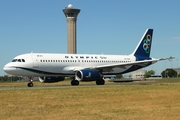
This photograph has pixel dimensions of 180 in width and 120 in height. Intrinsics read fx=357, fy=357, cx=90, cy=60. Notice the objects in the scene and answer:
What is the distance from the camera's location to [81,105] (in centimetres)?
1906

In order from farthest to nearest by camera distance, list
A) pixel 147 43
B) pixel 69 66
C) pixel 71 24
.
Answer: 1. pixel 71 24
2. pixel 147 43
3. pixel 69 66

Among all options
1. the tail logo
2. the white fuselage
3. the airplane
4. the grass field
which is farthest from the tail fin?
the grass field

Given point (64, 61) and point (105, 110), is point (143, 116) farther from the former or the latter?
point (64, 61)

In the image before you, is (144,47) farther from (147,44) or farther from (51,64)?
(51,64)

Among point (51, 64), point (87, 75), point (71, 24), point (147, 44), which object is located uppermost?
point (71, 24)

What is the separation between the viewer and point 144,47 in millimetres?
51531

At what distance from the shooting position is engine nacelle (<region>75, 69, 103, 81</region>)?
1596 inches

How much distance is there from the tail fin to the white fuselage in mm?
5928

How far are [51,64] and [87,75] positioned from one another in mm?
4303

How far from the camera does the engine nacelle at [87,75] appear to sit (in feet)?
133

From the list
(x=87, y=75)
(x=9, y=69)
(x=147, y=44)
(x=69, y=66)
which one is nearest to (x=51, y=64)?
(x=69, y=66)

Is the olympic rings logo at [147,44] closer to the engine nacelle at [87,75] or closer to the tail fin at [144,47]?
the tail fin at [144,47]

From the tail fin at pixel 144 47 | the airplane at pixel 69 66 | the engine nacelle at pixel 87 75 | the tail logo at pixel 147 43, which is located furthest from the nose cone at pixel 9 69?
the tail logo at pixel 147 43

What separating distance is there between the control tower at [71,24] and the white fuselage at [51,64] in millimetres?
99481
